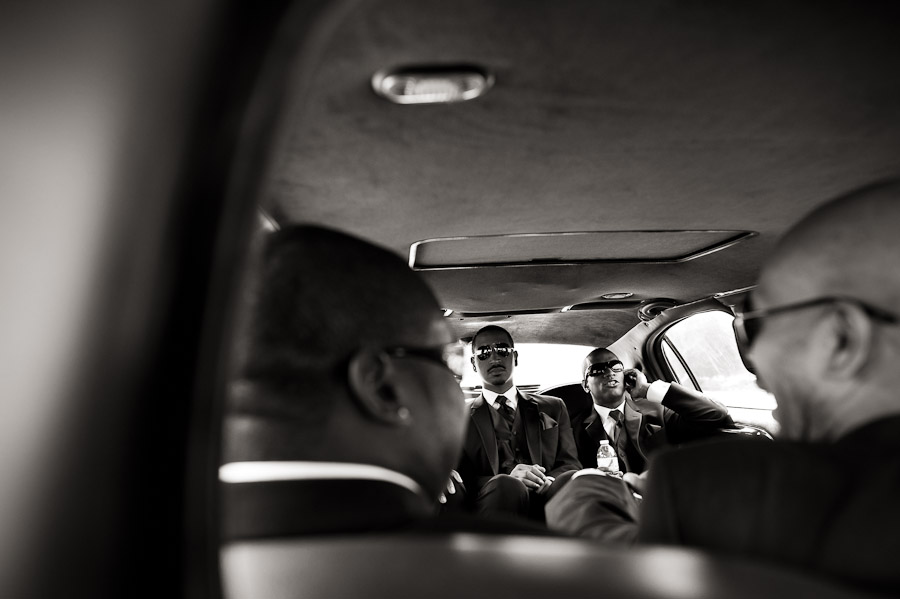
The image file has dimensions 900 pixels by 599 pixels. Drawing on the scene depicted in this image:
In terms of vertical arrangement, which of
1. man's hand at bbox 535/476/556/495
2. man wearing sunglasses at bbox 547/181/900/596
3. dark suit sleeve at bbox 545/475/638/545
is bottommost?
man's hand at bbox 535/476/556/495

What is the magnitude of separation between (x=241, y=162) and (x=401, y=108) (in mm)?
1046

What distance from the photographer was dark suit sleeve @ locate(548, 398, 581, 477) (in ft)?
15.7

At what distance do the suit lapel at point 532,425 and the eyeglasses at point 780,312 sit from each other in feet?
11.1

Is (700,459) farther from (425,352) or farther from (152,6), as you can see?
(152,6)

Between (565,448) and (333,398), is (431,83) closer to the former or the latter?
(333,398)

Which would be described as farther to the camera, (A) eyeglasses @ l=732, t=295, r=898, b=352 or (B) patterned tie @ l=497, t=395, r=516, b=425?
(B) patterned tie @ l=497, t=395, r=516, b=425

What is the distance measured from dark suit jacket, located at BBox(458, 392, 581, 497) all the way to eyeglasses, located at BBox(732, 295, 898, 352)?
3048 millimetres

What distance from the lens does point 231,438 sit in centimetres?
96

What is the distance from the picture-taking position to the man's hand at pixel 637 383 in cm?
539

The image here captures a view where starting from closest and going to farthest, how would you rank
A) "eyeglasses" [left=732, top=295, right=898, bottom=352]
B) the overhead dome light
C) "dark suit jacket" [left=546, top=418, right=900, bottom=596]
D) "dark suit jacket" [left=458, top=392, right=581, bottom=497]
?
"dark suit jacket" [left=546, top=418, right=900, bottom=596] → "eyeglasses" [left=732, top=295, right=898, bottom=352] → the overhead dome light → "dark suit jacket" [left=458, top=392, right=581, bottom=497]

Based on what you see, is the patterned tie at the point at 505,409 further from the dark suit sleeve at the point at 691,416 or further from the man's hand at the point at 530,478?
the dark suit sleeve at the point at 691,416

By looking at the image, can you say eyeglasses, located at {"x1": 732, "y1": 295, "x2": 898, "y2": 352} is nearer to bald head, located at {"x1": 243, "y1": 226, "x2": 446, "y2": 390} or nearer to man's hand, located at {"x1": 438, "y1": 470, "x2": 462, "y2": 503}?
bald head, located at {"x1": 243, "y1": 226, "x2": 446, "y2": 390}

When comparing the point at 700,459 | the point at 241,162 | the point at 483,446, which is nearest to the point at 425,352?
the point at 700,459

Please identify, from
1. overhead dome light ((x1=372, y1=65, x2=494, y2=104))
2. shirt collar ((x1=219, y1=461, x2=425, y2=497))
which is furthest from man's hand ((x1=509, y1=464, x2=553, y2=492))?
shirt collar ((x1=219, y1=461, x2=425, y2=497))
